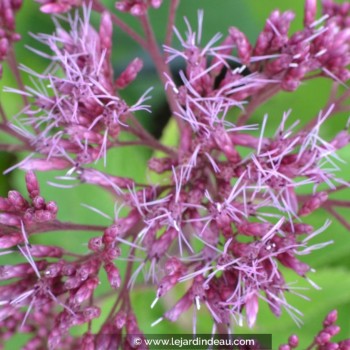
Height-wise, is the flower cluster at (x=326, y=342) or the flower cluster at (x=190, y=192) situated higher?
the flower cluster at (x=190, y=192)

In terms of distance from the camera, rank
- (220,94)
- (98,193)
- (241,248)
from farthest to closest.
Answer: (98,193) < (220,94) < (241,248)

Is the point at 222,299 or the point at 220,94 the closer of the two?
the point at 222,299

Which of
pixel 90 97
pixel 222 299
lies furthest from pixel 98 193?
pixel 222 299

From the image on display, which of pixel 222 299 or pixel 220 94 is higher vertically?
pixel 220 94

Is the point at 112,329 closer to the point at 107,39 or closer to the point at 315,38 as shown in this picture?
the point at 107,39

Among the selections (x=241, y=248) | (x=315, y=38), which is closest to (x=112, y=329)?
(x=241, y=248)

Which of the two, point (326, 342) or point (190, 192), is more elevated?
point (190, 192)

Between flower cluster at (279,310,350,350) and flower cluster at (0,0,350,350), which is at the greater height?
flower cluster at (0,0,350,350)

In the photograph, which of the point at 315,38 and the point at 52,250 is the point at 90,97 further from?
the point at 315,38

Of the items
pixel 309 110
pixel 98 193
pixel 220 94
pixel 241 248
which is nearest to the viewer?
pixel 241 248

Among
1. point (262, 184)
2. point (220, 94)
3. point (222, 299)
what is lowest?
point (222, 299)
